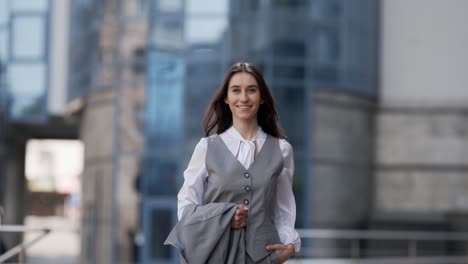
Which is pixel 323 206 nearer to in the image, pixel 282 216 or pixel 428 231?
pixel 428 231

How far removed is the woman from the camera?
283 centimetres

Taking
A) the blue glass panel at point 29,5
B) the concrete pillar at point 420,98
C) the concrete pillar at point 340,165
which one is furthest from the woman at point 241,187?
the blue glass panel at point 29,5

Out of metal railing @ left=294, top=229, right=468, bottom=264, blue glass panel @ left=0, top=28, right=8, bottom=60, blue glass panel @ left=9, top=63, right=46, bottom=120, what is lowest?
metal railing @ left=294, top=229, right=468, bottom=264

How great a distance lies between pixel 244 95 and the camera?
2.95 meters

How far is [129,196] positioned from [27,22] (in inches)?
252

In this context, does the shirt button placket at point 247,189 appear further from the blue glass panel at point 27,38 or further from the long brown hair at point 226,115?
the blue glass panel at point 27,38

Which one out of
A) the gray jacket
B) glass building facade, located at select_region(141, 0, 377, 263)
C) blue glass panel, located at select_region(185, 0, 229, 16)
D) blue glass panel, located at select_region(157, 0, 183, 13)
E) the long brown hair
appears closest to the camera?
the gray jacket

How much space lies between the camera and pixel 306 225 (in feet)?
67.5

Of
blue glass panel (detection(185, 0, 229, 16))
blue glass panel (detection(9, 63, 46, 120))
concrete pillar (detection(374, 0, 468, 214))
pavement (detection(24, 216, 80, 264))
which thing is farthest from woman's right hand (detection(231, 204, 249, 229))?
blue glass panel (detection(9, 63, 46, 120))

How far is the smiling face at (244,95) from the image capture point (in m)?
2.96

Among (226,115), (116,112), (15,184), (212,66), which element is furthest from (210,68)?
(226,115)

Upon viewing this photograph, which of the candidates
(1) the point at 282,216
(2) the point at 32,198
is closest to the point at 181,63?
(1) the point at 282,216

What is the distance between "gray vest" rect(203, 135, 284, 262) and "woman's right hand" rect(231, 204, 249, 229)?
40 millimetres

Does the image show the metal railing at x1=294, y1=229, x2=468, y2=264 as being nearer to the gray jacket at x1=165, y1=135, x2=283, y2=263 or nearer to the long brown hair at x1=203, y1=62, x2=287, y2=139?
the long brown hair at x1=203, y1=62, x2=287, y2=139
